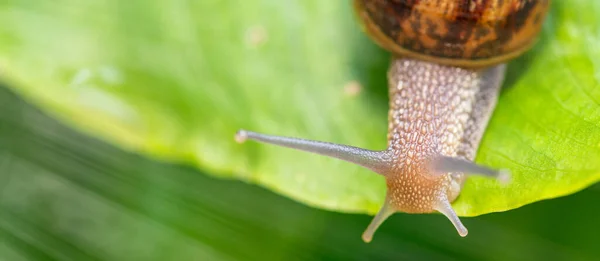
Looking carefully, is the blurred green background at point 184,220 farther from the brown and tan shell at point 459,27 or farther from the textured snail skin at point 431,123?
the brown and tan shell at point 459,27

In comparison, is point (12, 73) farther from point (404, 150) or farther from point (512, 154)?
point (512, 154)

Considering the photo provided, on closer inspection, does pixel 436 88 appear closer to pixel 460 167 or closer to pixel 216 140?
pixel 460 167

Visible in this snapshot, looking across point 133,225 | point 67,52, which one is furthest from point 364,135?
Result: point 67,52

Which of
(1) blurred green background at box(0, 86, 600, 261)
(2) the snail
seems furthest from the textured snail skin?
(1) blurred green background at box(0, 86, 600, 261)

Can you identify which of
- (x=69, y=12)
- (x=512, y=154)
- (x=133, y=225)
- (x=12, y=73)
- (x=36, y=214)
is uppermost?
(x=512, y=154)

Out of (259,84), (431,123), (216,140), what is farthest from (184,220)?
(431,123)

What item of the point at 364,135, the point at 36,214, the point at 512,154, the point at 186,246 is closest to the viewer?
the point at 512,154
